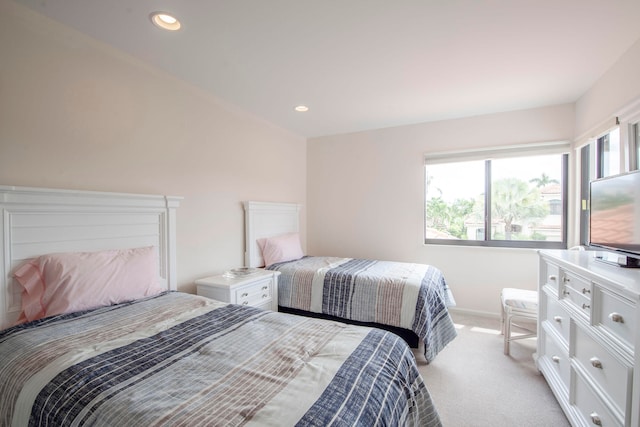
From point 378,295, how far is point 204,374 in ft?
5.76

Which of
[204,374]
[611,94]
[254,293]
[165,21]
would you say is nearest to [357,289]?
[254,293]

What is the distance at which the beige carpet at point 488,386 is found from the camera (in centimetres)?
174

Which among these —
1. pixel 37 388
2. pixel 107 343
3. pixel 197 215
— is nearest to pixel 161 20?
pixel 197 215

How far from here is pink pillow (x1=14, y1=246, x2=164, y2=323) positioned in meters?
1.52

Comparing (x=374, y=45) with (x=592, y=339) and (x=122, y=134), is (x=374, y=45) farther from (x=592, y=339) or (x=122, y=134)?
(x=592, y=339)

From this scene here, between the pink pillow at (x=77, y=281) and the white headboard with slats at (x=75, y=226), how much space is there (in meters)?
0.06

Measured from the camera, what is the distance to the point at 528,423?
5.56 feet

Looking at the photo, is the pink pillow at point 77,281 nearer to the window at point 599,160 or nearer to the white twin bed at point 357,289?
the white twin bed at point 357,289

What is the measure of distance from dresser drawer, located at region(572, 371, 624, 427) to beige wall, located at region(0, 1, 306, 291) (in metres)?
2.73

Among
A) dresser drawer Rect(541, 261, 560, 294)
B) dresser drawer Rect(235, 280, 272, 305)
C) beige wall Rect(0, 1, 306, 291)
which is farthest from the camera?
dresser drawer Rect(235, 280, 272, 305)

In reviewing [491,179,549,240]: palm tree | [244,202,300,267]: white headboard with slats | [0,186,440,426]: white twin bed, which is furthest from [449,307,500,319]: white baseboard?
[0,186,440,426]: white twin bed

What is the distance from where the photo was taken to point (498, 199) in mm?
3430

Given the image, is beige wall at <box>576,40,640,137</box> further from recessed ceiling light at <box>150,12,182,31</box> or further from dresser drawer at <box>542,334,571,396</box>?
recessed ceiling light at <box>150,12,182,31</box>

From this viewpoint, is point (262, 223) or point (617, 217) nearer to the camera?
point (617, 217)
